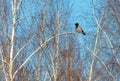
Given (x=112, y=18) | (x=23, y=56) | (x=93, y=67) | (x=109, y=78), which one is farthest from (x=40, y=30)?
(x=112, y=18)

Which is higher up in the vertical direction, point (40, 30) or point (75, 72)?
point (40, 30)

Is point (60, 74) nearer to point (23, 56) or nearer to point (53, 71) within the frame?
point (53, 71)

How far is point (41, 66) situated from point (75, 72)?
1.79m

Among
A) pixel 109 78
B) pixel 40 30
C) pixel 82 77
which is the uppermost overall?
pixel 40 30

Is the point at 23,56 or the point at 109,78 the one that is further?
the point at 23,56

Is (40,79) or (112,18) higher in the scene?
(112,18)

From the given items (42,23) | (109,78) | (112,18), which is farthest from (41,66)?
(112,18)

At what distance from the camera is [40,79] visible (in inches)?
850

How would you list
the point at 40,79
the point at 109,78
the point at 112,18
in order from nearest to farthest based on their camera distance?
1. the point at 112,18
2. the point at 109,78
3. the point at 40,79

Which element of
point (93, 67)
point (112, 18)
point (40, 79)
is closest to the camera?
point (112, 18)

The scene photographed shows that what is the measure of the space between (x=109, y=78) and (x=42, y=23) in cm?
659

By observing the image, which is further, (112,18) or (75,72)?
(75,72)

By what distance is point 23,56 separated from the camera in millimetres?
22078

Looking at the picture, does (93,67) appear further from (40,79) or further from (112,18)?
(112,18)
